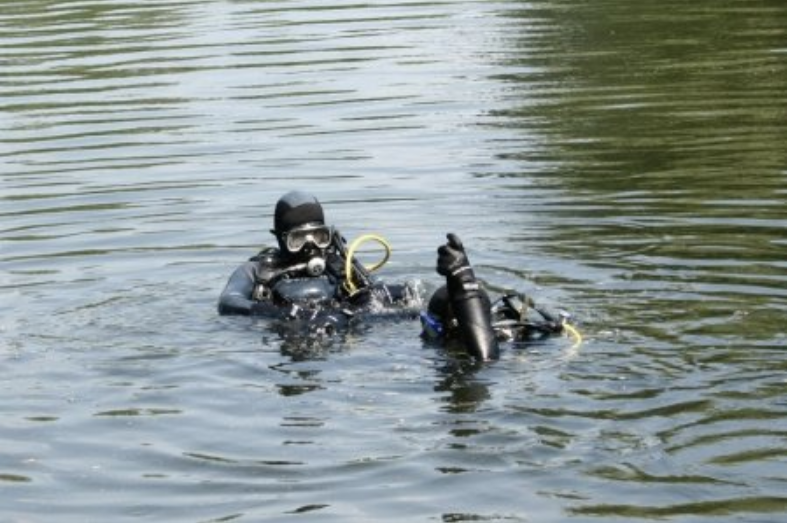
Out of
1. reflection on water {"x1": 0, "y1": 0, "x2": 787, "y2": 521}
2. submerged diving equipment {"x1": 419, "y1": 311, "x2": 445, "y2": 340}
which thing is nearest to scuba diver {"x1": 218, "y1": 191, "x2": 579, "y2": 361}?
submerged diving equipment {"x1": 419, "y1": 311, "x2": 445, "y2": 340}

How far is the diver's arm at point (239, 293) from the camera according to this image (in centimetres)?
1234

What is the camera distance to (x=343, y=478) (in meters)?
9.05

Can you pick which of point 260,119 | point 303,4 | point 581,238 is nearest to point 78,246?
point 581,238

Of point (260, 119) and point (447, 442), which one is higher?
point (260, 119)

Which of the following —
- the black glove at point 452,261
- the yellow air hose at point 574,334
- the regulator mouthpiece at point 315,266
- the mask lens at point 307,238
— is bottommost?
the yellow air hose at point 574,334

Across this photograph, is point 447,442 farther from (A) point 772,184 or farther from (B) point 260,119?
(B) point 260,119

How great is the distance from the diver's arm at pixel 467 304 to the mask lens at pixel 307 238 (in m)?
1.76

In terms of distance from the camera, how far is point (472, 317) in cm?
1091

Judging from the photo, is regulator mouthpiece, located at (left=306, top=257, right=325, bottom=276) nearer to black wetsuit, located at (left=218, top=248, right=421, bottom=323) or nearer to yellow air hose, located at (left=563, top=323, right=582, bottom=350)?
black wetsuit, located at (left=218, top=248, right=421, bottom=323)

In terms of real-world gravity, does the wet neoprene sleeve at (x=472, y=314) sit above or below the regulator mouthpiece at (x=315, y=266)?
below

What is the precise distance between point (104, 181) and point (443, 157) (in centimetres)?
322

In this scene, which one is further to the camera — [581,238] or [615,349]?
[581,238]

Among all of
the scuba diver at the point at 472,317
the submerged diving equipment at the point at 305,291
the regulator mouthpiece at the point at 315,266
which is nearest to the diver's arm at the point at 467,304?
the scuba diver at the point at 472,317

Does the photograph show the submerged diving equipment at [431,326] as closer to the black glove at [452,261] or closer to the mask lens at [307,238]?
the black glove at [452,261]
